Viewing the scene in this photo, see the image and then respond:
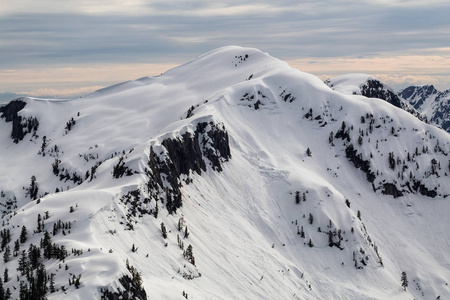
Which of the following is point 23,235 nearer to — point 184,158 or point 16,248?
point 16,248

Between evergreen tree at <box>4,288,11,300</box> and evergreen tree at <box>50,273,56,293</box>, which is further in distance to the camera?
evergreen tree at <box>4,288,11,300</box>

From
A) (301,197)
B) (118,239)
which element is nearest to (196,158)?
(301,197)

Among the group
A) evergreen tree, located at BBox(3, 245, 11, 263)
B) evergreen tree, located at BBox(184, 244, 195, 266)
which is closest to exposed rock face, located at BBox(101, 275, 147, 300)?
evergreen tree, located at BBox(3, 245, 11, 263)

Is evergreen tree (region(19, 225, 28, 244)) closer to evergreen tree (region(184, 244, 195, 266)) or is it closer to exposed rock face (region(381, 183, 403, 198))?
evergreen tree (region(184, 244, 195, 266))

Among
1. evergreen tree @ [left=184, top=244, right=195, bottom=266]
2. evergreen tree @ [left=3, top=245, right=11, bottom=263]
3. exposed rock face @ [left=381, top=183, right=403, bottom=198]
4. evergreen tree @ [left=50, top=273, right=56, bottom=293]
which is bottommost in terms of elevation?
exposed rock face @ [left=381, top=183, right=403, bottom=198]

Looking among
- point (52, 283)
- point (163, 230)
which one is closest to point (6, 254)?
point (52, 283)

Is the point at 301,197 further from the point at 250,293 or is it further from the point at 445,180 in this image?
the point at 445,180

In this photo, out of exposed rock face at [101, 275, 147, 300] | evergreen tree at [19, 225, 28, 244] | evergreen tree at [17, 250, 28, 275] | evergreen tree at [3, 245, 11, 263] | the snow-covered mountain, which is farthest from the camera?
evergreen tree at [19, 225, 28, 244]
